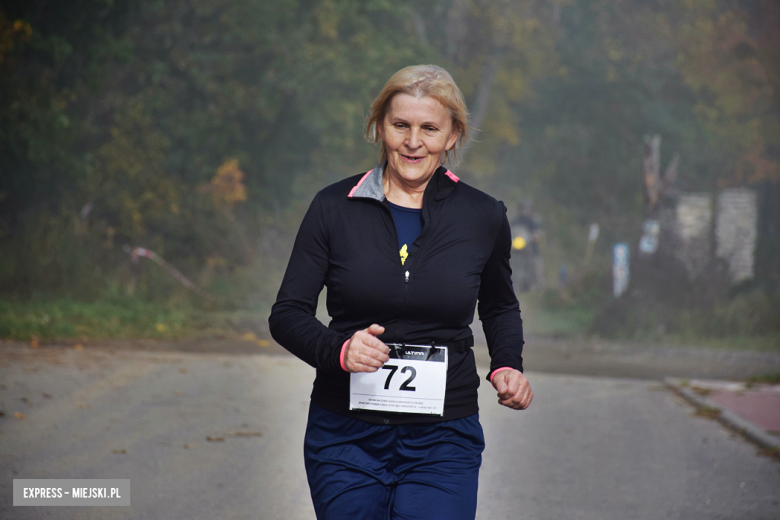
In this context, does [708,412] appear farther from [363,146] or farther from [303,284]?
[363,146]

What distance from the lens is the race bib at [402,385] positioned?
2.70m

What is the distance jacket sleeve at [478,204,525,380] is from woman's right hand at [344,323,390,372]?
0.52 metres

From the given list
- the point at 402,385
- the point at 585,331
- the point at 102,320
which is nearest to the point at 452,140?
the point at 402,385

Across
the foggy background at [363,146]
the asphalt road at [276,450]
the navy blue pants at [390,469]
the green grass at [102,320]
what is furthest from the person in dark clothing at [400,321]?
the foggy background at [363,146]

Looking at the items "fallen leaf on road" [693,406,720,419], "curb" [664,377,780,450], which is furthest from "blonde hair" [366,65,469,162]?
"fallen leaf on road" [693,406,720,419]

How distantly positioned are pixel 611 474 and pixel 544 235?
13628 millimetres

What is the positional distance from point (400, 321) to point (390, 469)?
1.43ft

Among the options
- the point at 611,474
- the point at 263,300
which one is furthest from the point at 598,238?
the point at 611,474

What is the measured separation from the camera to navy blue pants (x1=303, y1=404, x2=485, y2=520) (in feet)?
8.66

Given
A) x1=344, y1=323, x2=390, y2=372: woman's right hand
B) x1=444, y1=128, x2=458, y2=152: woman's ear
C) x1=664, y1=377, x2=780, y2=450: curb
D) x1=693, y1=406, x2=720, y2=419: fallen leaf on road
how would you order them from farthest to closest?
x1=693, y1=406, x2=720, y2=419: fallen leaf on road, x1=664, y1=377, x2=780, y2=450: curb, x1=444, y1=128, x2=458, y2=152: woman's ear, x1=344, y1=323, x2=390, y2=372: woman's right hand

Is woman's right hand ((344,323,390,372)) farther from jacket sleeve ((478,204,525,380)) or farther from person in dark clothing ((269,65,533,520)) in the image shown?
jacket sleeve ((478,204,525,380))

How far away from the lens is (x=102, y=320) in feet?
50.4

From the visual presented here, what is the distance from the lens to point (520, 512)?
5.67m

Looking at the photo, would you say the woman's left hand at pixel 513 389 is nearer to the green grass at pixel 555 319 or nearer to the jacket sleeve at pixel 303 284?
the jacket sleeve at pixel 303 284
